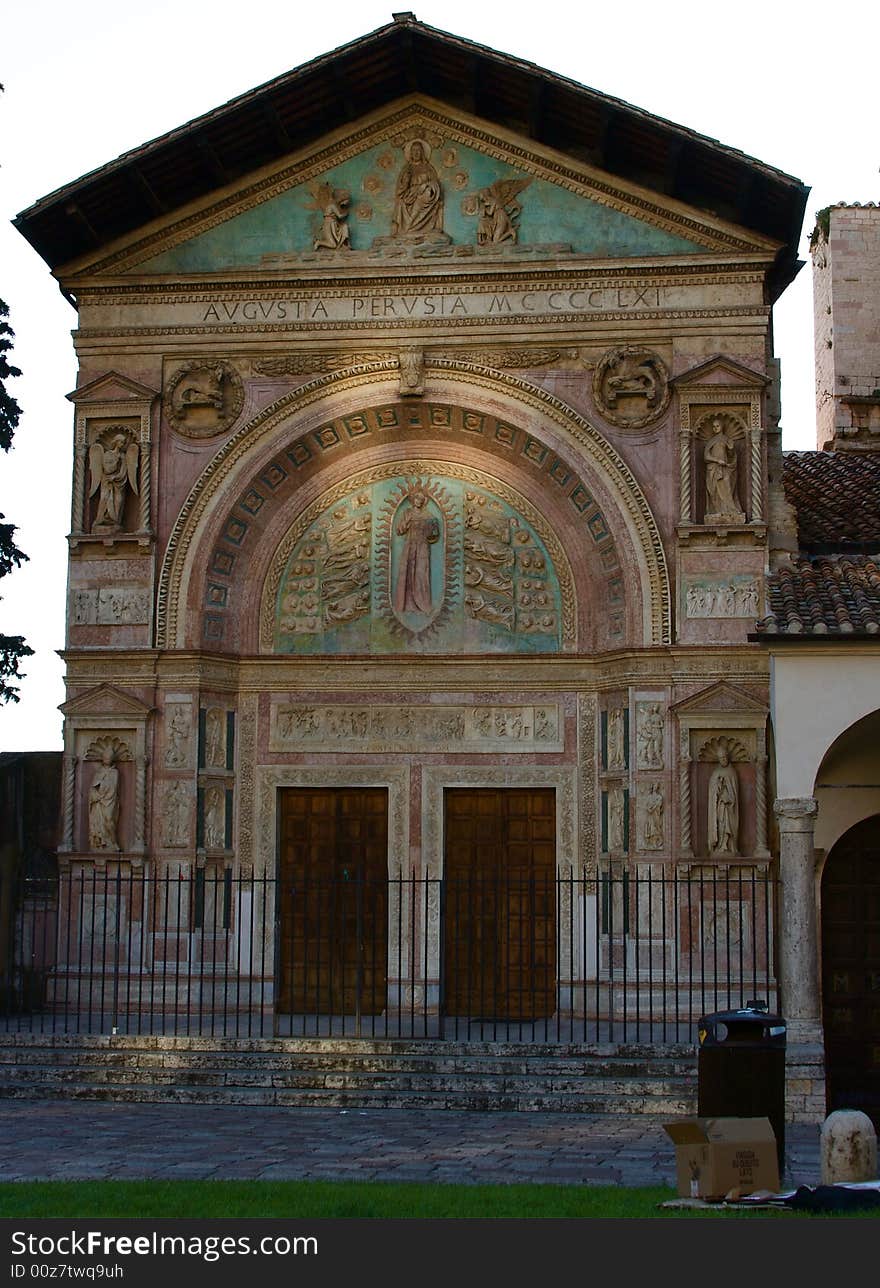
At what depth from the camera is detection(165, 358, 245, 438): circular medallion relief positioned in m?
19.4

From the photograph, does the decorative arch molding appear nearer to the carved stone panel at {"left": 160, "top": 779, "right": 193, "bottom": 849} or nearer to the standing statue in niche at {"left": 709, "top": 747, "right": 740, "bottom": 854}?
the carved stone panel at {"left": 160, "top": 779, "right": 193, "bottom": 849}

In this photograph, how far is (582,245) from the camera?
1920cm

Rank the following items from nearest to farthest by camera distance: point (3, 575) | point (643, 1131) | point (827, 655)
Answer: point (643, 1131), point (827, 655), point (3, 575)

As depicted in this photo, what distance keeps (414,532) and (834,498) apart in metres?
5.41

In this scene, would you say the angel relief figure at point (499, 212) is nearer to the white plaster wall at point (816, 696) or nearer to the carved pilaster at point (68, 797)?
the white plaster wall at point (816, 696)

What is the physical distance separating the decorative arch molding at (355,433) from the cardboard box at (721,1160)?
9.00m

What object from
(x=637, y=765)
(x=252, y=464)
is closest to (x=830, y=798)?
(x=637, y=765)

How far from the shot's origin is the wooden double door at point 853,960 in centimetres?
1822

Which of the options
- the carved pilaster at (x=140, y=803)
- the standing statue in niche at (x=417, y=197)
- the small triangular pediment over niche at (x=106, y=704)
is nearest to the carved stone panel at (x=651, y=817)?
the carved pilaster at (x=140, y=803)

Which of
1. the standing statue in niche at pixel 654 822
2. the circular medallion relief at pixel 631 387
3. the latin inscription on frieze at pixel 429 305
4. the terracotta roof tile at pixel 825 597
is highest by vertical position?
the latin inscription on frieze at pixel 429 305

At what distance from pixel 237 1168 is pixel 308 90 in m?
12.3

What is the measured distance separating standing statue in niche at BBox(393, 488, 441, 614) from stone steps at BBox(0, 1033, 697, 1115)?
18.3 ft

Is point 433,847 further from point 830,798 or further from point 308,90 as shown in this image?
point 308,90

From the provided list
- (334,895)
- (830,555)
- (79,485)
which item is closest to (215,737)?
(334,895)
